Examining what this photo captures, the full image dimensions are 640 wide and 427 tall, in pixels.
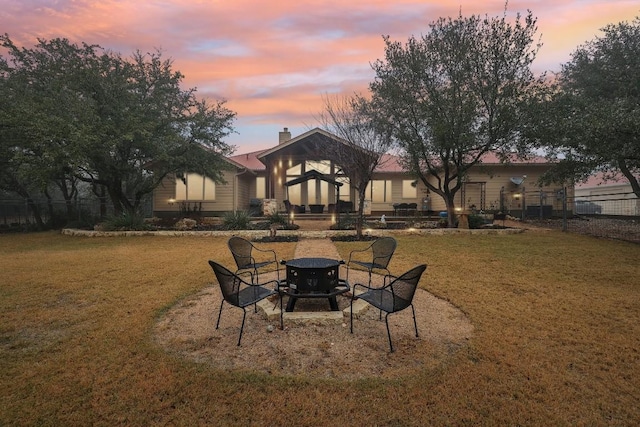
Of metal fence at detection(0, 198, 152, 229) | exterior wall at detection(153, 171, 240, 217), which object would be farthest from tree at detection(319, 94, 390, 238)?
metal fence at detection(0, 198, 152, 229)

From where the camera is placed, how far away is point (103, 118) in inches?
553

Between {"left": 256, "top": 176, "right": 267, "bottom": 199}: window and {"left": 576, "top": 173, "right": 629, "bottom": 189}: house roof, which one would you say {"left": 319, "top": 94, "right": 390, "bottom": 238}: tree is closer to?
{"left": 256, "top": 176, "right": 267, "bottom": 199}: window

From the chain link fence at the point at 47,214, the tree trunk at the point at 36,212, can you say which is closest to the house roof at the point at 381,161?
the chain link fence at the point at 47,214

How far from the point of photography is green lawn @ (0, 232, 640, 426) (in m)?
2.31

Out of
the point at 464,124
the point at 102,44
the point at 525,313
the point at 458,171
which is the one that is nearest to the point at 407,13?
the point at 464,124

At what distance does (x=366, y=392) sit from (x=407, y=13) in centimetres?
1165

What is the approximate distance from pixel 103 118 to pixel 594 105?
19.4 m

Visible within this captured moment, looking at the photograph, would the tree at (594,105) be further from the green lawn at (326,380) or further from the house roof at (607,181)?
the green lawn at (326,380)

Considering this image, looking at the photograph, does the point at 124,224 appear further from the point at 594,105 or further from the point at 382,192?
the point at 594,105

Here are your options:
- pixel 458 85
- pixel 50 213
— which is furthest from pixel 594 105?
pixel 50 213

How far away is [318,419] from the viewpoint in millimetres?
2248

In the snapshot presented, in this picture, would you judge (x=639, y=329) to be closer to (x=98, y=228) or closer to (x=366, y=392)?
(x=366, y=392)

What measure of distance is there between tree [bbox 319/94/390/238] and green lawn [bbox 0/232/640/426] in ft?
22.1

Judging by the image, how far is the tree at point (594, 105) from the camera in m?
9.79
